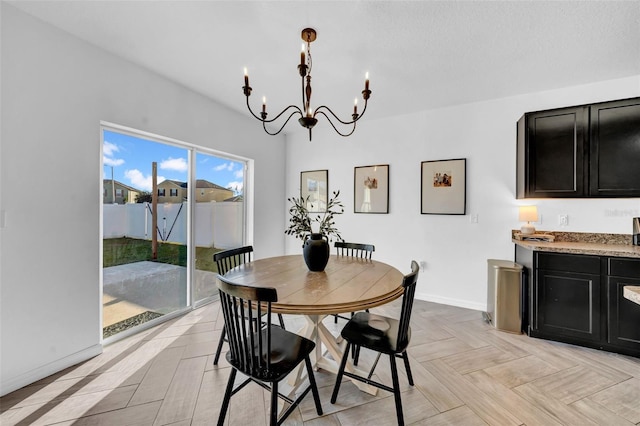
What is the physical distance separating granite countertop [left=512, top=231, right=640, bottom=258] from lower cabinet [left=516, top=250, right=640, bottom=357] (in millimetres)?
63

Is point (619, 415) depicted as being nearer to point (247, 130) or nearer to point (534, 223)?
point (534, 223)

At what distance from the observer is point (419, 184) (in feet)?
12.4

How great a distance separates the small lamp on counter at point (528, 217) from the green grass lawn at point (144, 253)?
3869 millimetres

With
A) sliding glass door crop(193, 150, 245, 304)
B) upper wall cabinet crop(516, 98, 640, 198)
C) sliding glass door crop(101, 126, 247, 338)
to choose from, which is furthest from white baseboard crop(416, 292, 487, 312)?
sliding glass door crop(101, 126, 247, 338)

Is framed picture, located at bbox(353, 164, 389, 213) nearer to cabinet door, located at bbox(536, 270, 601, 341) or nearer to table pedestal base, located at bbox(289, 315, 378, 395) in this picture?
cabinet door, located at bbox(536, 270, 601, 341)

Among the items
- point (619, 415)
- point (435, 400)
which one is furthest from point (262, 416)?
point (619, 415)

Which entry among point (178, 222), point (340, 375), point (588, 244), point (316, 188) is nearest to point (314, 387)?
point (340, 375)

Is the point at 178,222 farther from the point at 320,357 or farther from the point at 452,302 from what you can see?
the point at 452,302

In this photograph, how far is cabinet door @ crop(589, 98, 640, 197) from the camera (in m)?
2.51

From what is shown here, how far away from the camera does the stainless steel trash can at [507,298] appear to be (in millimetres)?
2795

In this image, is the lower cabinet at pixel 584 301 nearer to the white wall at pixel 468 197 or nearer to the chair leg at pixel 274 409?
the white wall at pixel 468 197

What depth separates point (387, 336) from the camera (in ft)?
5.63

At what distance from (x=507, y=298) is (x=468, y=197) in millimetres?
1295

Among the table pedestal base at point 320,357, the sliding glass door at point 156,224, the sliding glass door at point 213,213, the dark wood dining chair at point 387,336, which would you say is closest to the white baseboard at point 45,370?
the sliding glass door at point 156,224
